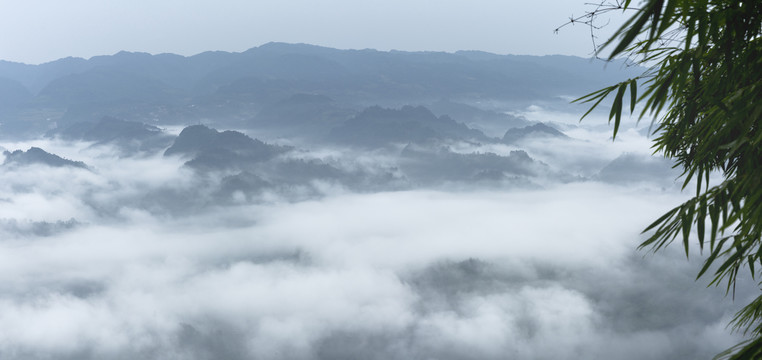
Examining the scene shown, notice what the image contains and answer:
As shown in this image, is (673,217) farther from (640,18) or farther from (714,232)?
(640,18)

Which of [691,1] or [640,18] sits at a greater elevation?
[691,1]

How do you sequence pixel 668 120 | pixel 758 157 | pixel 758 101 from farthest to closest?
1. pixel 668 120
2. pixel 758 157
3. pixel 758 101

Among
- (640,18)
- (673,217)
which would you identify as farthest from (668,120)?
(640,18)

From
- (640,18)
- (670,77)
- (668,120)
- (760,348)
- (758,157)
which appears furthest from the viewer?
(668,120)

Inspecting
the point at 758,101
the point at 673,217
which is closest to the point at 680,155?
the point at 673,217

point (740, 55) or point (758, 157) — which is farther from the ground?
point (740, 55)

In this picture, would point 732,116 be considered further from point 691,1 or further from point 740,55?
point 691,1

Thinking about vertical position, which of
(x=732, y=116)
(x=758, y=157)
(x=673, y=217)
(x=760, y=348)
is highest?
(x=732, y=116)

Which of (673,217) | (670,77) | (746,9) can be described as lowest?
(673,217)

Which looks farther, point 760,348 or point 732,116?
point 732,116
